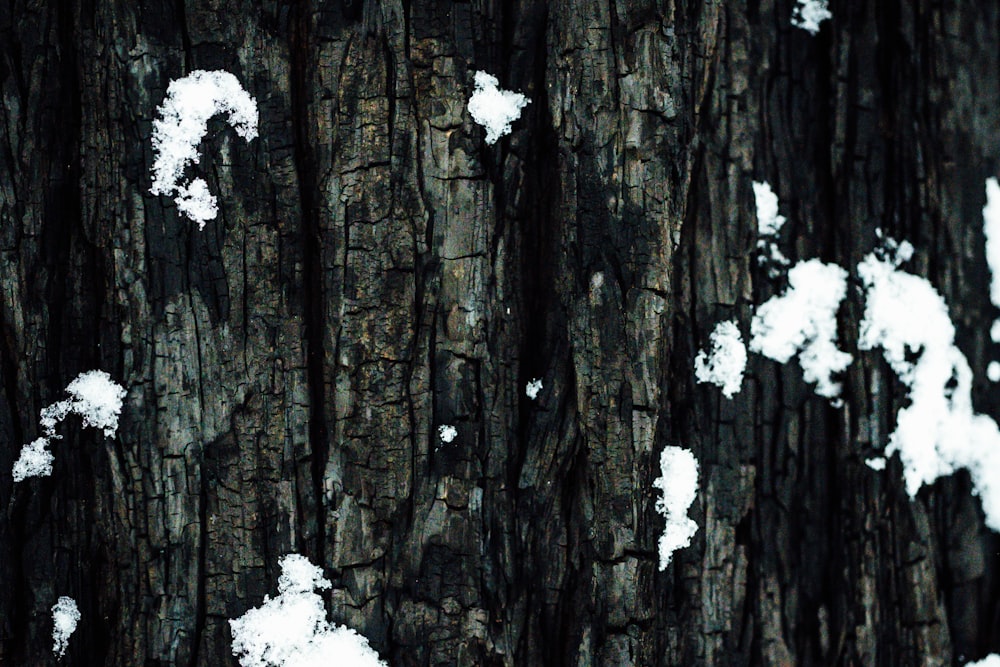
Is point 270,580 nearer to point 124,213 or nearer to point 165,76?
point 124,213

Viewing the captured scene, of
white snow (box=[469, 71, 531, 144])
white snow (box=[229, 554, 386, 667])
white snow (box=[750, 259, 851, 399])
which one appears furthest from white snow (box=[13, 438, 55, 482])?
white snow (box=[750, 259, 851, 399])

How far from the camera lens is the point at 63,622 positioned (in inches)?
64.9

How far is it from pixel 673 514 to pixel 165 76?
1.47 meters

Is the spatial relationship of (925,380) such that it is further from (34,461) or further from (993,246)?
(34,461)

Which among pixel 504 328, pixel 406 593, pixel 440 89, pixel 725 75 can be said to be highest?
pixel 725 75

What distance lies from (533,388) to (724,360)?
478 mm

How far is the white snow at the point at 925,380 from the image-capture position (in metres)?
1.89

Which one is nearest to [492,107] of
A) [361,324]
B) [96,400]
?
[361,324]

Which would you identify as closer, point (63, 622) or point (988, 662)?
point (63, 622)

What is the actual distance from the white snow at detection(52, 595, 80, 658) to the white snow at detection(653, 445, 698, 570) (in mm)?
1293

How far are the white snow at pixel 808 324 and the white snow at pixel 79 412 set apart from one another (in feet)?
4.77

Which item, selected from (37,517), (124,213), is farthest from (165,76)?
(37,517)

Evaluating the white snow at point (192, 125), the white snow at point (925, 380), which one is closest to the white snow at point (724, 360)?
the white snow at point (925, 380)

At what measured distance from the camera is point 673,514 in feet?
5.73
